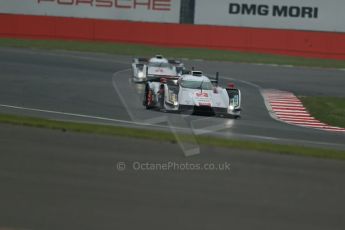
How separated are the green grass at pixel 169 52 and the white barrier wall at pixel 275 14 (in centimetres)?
480

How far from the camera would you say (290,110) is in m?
23.1

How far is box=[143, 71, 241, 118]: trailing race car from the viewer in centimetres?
1973

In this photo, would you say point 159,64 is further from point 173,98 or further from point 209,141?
point 209,141

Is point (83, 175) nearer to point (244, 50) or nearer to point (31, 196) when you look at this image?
point (31, 196)

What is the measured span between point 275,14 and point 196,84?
24.0m

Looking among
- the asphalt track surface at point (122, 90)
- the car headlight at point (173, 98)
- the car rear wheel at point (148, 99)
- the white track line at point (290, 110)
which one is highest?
the car headlight at point (173, 98)

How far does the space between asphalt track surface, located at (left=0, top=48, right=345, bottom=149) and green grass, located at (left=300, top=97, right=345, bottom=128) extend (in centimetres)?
159

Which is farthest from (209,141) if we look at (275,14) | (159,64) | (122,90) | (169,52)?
(275,14)

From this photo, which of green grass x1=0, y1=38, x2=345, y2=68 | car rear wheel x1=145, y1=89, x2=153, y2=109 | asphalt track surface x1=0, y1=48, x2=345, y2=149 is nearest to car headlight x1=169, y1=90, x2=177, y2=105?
asphalt track surface x1=0, y1=48, x2=345, y2=149

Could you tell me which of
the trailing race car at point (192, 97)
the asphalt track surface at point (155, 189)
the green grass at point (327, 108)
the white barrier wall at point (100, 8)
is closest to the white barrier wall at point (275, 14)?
the white barrier wall at point (100, 8)

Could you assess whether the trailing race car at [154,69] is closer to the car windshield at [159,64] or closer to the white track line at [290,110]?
the car windshield at [159,64]

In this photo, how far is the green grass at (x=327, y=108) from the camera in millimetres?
21172

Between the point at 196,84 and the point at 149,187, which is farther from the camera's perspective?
the point at 196,84

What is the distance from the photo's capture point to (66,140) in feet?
36.9
